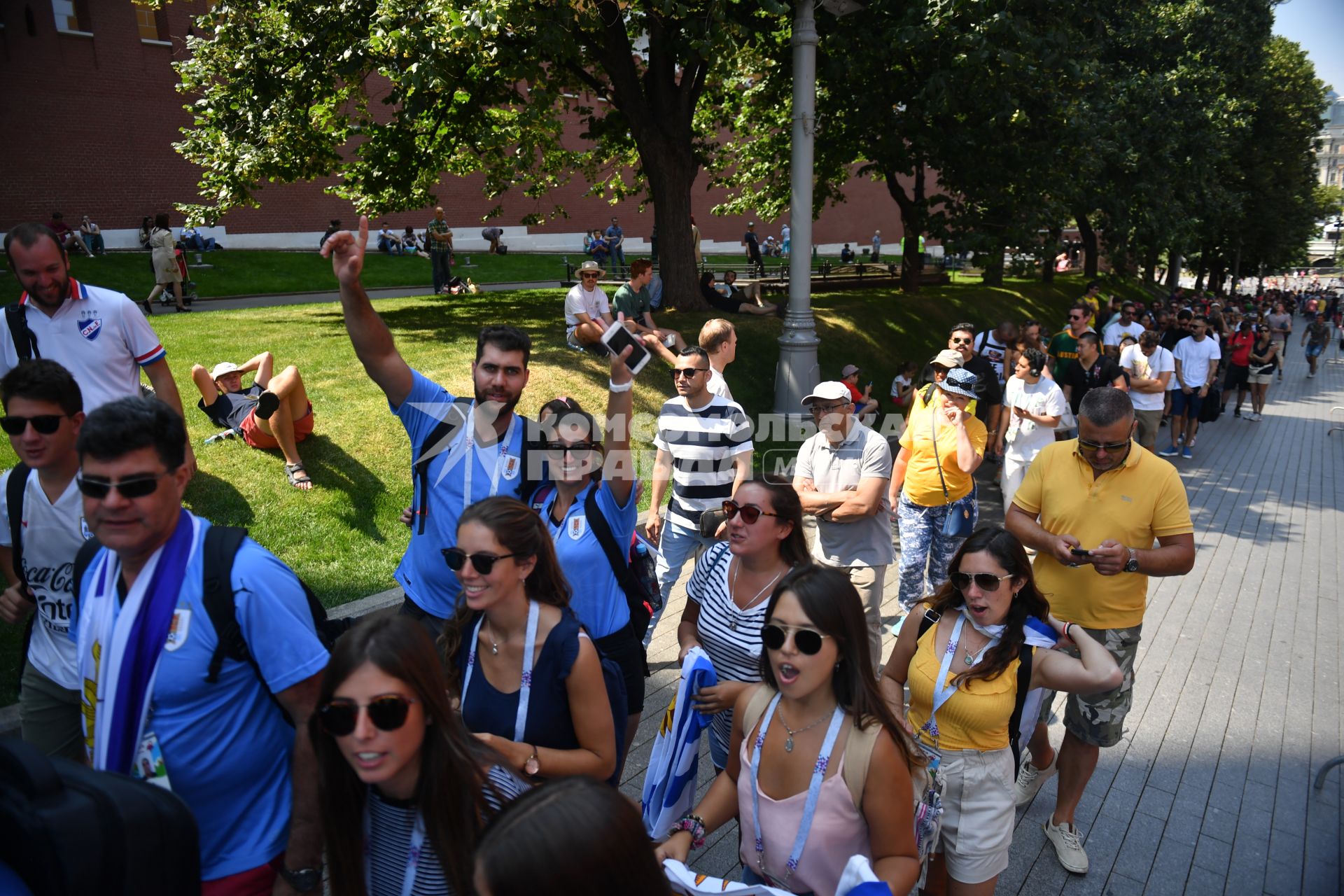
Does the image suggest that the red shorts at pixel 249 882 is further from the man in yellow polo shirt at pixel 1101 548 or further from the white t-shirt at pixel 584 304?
the white t-shirt at pixel 584 304

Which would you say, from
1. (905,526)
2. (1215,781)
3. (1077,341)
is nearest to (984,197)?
(1077,341)

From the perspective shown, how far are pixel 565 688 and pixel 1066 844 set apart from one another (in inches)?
109

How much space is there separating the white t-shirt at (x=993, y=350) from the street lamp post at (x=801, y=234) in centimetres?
246

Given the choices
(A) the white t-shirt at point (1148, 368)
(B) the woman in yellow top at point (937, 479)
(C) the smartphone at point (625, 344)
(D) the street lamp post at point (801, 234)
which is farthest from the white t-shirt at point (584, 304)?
(C) the smartphone at point (625, 344)

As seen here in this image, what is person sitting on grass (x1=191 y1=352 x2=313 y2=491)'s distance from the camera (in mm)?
7742

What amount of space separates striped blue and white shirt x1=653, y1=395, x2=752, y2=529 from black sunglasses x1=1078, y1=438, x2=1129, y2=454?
2.04m

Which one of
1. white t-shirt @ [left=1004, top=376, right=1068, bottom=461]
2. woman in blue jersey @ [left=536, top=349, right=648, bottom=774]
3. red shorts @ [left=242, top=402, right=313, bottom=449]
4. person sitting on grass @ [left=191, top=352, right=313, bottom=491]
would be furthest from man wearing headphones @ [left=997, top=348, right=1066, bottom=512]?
red shorts @ [left=242, top=402, right=313, bottom=449]

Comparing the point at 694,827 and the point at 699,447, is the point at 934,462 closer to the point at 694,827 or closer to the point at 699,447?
the point at 699,447

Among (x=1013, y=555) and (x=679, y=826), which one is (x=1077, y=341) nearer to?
(x=1013, y=555)

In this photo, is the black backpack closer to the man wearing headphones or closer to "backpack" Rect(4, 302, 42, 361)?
"backpack" Rect(4, 302, 42, 361)

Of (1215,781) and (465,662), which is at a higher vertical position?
(465,662)

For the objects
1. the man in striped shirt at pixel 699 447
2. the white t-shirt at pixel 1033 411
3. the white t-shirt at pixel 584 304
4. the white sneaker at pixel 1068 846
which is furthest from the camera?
the white t-shirt at pixel 584 304

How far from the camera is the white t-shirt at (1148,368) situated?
11.4 m

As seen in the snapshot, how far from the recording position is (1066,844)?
4004mm
